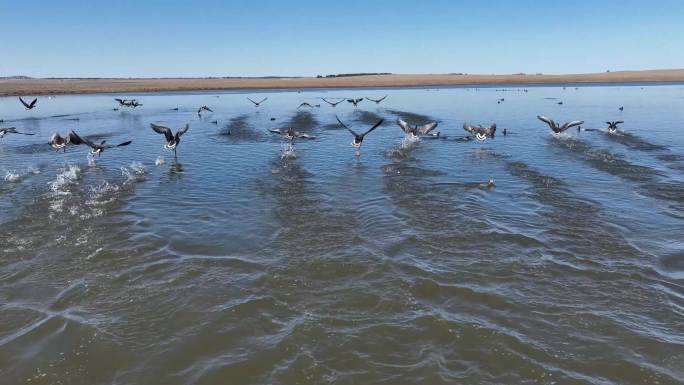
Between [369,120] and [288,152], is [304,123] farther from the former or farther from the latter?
[288,152]

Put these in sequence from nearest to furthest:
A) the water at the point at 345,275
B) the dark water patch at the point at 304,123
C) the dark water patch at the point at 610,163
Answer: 1. the water at the point at 345,275
2. the dark water patch at the point at 610,163
3. the dark water patch at the point at 304,123

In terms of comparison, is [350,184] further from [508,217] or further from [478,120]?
[478,120]

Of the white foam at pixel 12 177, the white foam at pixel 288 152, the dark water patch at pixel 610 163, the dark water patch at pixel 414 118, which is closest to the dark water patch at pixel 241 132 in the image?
the white foam at pixel 288 152

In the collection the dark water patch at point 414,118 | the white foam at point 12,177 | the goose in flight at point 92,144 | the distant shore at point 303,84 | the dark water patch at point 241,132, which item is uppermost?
the distant shore at point 303,84

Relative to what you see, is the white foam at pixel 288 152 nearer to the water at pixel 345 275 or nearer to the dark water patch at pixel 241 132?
the water at pixel 345 275

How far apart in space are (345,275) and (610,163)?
54.9 ft

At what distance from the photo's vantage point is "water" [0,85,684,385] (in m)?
6.41

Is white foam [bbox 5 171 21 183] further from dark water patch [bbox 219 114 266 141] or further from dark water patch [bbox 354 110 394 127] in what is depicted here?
dark water patch [bbox 354 110 394 127]

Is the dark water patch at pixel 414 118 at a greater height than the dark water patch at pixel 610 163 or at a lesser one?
greater

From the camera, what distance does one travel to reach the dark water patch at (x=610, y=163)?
17.7 m

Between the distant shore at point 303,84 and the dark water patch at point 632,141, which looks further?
the distant shore at point 303,84

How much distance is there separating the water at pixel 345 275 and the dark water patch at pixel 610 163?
22cm

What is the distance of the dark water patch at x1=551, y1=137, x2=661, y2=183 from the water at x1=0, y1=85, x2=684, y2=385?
0.22 meters

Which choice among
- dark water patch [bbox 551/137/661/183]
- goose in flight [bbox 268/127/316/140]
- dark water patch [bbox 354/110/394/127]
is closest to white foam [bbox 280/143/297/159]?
goose in flight [bbox 268/127/316/140]
